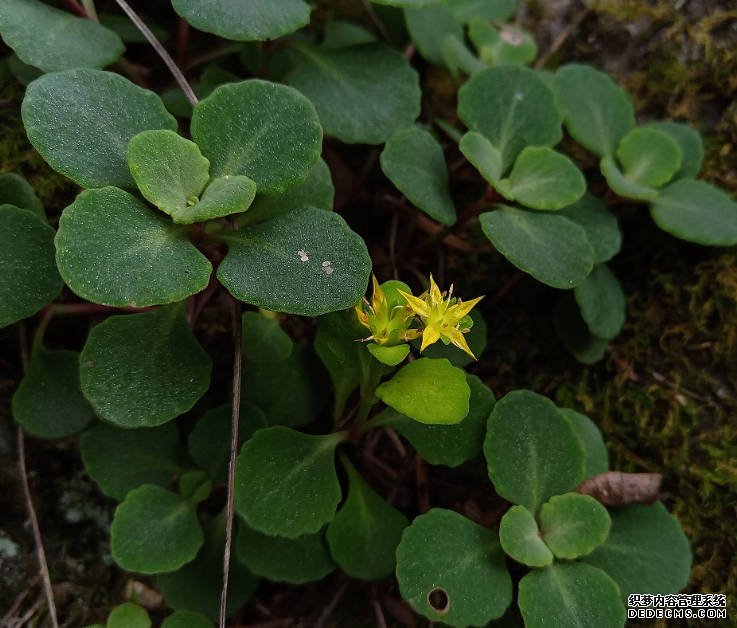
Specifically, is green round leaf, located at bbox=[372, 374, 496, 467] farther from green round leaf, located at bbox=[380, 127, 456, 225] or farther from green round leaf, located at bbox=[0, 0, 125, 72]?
green round leaf, located at bbox=[0, 0, 125, 72]

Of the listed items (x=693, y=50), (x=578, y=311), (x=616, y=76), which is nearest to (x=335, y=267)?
(x=578, y=311)

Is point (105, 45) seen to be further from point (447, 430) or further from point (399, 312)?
point (447, 430)

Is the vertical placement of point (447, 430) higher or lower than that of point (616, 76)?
lower

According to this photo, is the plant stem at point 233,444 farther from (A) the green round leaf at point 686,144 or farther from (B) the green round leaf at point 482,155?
(A) the green round leaf at point 686,144

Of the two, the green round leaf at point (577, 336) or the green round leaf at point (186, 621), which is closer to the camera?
the green round leaf at point (186, 621)

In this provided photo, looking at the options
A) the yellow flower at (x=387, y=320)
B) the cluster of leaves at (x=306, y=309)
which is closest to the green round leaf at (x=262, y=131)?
the cluster of leaves at (x=306, y=309)
